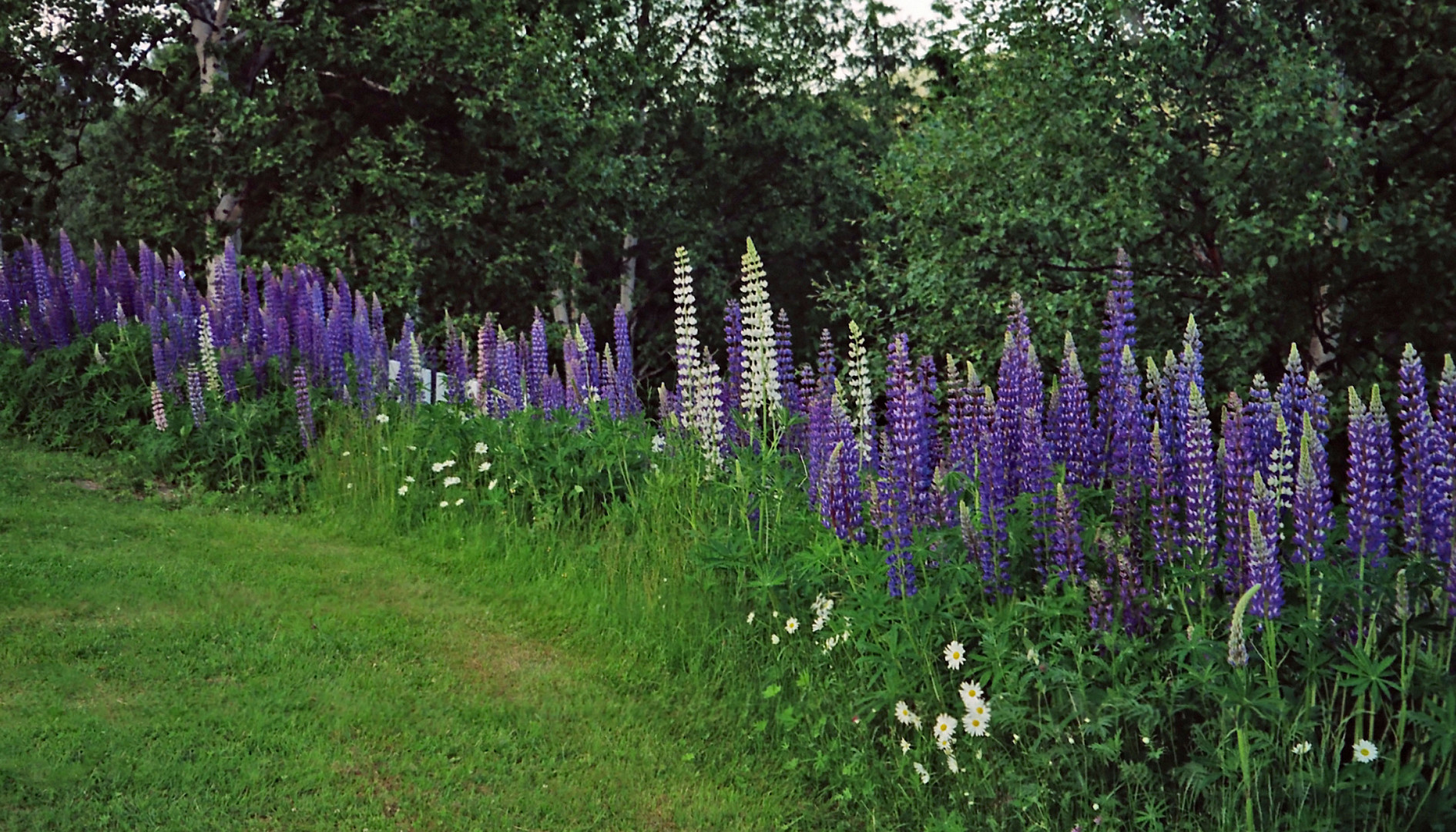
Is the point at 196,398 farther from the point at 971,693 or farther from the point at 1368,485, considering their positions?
Result: the point at 1368,485

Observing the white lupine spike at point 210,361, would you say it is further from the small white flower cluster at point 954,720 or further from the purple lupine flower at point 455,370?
the small white flower cluster at point 954,720

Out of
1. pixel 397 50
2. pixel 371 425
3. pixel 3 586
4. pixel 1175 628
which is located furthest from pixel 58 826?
pixel 397 50

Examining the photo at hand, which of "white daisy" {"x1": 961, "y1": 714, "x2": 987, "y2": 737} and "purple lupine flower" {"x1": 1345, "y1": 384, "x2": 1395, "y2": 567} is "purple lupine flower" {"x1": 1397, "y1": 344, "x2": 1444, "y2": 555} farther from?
"white daisy" {"x1": 961, "y1": 714, "x2": 987, "y2": 737}

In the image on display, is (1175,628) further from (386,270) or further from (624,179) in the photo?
(624,179)

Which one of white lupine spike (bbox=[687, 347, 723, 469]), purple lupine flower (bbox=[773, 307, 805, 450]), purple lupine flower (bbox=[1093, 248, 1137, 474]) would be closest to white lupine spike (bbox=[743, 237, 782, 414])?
purple lupine flower (bbox=[773, 307, 805, 450])

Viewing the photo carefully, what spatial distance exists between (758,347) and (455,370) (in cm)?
384

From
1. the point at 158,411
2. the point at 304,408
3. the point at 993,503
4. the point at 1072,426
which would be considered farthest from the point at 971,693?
the point at 158,411

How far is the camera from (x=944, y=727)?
16.0 feet

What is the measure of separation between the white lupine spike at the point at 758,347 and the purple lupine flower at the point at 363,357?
166 inches

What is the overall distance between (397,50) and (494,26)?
1413mm

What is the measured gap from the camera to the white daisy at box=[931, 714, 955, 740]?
486 cm

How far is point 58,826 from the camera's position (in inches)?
188

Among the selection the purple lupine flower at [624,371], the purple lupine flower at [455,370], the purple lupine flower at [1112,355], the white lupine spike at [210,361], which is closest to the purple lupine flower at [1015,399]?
the purple lupine flower at [1112,355]

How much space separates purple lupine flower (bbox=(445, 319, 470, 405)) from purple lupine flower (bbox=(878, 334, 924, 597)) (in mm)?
5189
